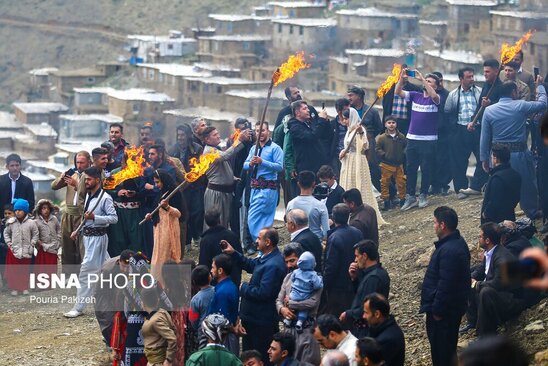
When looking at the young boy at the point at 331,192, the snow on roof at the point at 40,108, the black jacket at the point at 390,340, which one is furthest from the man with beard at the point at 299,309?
the snow on roof at the point at 40,108

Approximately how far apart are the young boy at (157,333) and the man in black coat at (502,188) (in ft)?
12.1

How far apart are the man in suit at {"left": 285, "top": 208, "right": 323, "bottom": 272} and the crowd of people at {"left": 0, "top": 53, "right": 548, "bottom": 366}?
0.05ft

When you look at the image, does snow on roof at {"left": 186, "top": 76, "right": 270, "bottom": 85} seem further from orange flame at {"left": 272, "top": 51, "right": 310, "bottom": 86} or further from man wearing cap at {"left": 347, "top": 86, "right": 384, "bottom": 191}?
orange flame at {"left": 272, "top": 51, "right": 310, "bottom": 86}

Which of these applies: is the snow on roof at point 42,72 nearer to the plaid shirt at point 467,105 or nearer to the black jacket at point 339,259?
the plaid shirt at point 467,105

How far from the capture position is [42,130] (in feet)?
257

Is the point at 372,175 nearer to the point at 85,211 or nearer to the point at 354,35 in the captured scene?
the point at 85,211

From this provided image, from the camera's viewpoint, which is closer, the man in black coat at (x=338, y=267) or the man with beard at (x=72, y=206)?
the man in black coat at (x=338, y=267)

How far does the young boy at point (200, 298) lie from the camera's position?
35.9ft

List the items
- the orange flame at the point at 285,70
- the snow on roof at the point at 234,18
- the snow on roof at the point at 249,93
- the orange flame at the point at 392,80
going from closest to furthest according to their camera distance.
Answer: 1. the orange flame at the point at 285,70
2. the orange flame at the point at 392,80
3. the snow on roof at the point at 249,93
4. the snow on roof at the point at 234,18

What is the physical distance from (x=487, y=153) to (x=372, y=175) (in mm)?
3144

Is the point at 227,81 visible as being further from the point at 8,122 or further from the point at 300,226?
the point at 300,226

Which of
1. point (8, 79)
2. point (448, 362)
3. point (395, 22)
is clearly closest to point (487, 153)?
point (448, 362)

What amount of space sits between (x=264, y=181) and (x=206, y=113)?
57884 mm

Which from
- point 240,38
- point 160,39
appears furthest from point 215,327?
point 160,39
